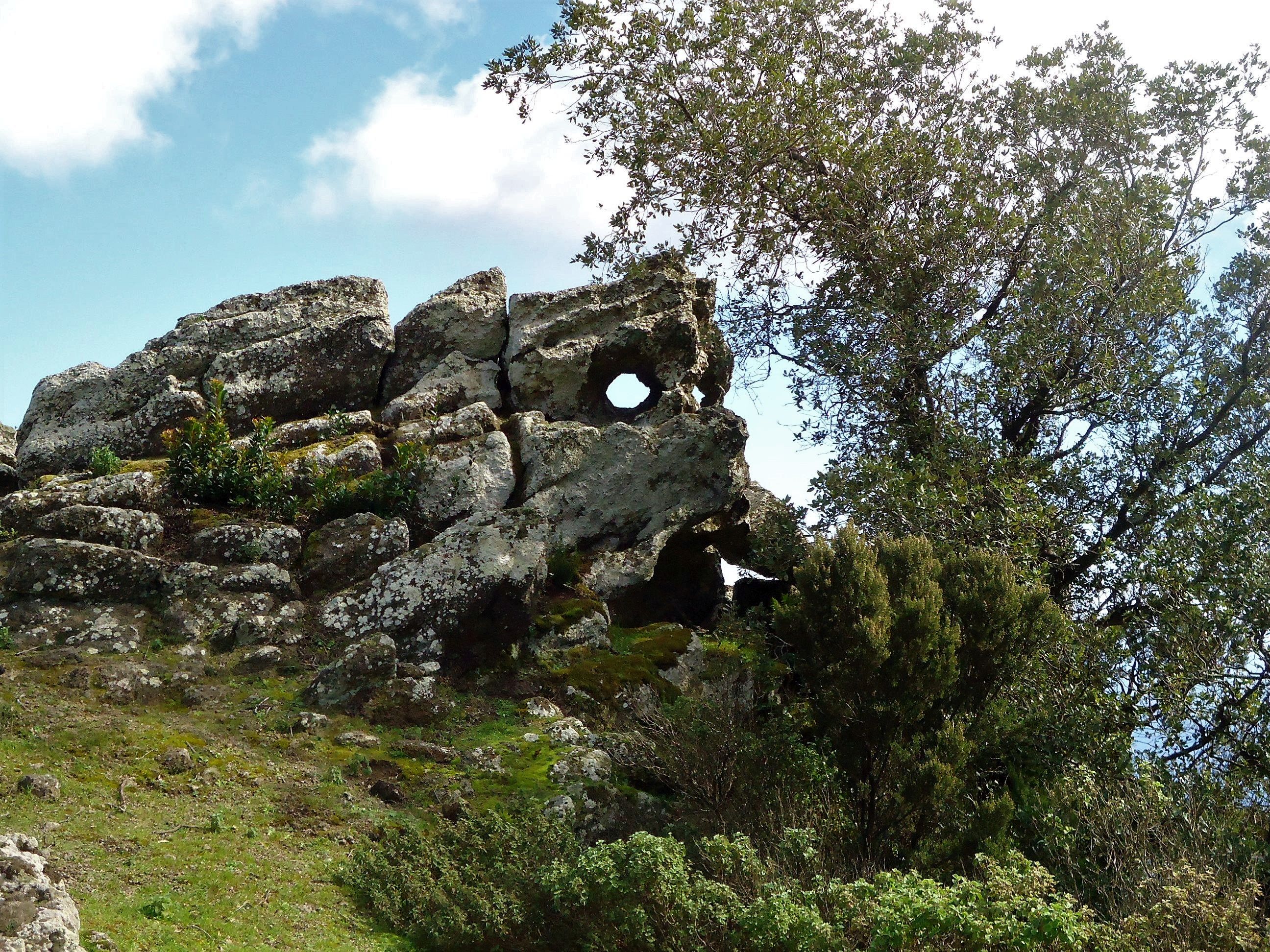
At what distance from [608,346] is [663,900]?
15444 mm

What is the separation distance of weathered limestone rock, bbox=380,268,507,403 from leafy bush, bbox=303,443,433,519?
157 inches

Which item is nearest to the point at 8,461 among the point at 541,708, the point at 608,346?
the point at 608,346

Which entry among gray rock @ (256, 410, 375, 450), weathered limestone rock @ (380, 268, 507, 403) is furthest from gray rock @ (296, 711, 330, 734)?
weathered limestone rock @ (380, 268, 507, 403)

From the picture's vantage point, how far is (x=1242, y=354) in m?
15.6

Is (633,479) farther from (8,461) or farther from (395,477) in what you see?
(8,461)

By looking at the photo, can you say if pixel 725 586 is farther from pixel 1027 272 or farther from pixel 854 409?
pixel 1027 272

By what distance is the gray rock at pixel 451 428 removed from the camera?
67.5 feet

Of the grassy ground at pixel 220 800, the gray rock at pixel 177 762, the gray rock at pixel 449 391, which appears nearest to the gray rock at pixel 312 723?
the grassy ground at pixel 220 800

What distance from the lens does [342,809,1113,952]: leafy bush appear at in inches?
282

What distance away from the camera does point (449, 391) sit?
2227 centimetres

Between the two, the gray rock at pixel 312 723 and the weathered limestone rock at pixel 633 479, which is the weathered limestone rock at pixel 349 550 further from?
the gray rock at pixel 312 723

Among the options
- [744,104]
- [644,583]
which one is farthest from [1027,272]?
[644,583]

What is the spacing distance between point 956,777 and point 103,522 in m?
14.6

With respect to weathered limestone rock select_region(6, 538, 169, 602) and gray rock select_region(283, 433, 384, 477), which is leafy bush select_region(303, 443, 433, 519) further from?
weathered limestone rock select_region(6, 538, 169, 602)
